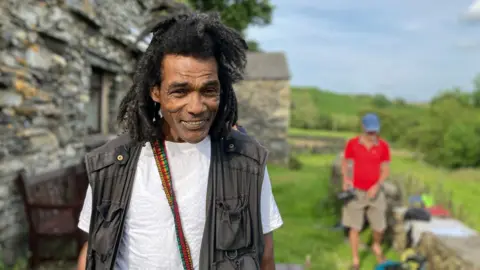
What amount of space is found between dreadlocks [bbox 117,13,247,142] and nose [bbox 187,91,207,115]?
0.14 metres

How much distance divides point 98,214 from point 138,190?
16 centimetres

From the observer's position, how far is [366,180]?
181 inches

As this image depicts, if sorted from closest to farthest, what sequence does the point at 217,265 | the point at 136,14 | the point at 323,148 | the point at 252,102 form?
the point at 217,265 < the point at 136,14 < the point at 252,102 < the point at 323,148

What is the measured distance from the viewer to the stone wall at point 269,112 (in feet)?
47.7

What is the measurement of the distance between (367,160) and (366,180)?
0.24 m

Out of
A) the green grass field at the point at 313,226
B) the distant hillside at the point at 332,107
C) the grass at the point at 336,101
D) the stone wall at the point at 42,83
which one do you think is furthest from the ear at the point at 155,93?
the grass at the point at 336,101

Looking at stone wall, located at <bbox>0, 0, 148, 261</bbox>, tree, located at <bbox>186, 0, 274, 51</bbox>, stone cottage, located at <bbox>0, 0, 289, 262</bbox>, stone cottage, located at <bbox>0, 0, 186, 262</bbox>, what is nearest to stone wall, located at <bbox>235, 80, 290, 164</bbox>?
tree, located at <bbox>186, 0, 274, 51</bbox>

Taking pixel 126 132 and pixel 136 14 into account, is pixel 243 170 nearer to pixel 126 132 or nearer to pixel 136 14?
pixel 126 132

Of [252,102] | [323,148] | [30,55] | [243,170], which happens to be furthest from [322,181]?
[323,148]

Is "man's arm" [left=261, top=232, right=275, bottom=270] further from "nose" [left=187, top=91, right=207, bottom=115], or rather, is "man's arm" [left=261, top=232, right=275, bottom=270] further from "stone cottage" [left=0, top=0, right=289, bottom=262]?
"stone cottage" [left=0, top=0, right=289, bottom=262]

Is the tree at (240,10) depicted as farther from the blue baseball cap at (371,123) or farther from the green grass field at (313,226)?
the blue baseball cap at (371,123)

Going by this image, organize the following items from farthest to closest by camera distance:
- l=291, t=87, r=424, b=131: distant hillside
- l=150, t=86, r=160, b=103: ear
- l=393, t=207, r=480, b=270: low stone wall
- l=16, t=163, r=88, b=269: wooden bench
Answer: l=291, t=87, r=424, b=131: distant hillside < l=16, t=163, r=88, b=269: wooden bench < l=393, t=207, r=480, b=270: low stone wall < l=150, t=86, r=160, b=103: ear

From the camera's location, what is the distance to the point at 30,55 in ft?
12.9

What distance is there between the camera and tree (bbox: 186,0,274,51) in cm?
1698
